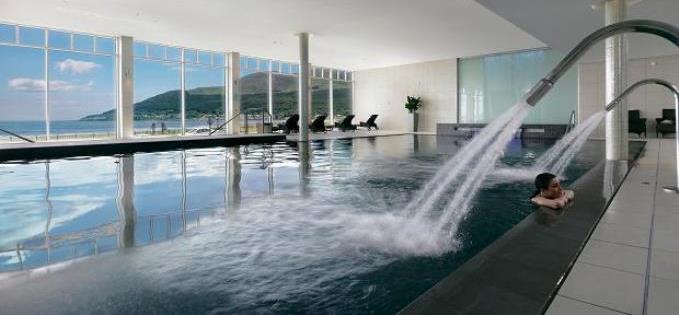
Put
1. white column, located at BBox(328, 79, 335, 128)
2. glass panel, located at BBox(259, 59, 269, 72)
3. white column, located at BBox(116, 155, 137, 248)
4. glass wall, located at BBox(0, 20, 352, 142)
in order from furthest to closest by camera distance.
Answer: glass wall, located at BBox(0, 20, 352, 142) → white column, located at BBox(328, 79, 335, 128) → glass panel, located at BBox(259, 59, 269, 72) → white column, located at BBox(116, 155, 137, 248)

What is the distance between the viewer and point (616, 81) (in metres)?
7.28

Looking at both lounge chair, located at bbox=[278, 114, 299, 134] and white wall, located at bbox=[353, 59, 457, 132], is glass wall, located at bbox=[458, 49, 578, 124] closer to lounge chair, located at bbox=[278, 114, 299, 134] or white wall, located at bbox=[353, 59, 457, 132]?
white wall, located at bbox=[353, 59, 457, 132]

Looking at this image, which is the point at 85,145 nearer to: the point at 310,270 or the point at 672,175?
the point at 310,270

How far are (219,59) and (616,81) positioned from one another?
591 inches

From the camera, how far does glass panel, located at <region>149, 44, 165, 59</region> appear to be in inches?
620

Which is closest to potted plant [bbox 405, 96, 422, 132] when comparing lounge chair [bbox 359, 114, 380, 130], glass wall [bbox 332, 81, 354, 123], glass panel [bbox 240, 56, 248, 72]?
lounge chair [bbox 359, 114, 380, 130]

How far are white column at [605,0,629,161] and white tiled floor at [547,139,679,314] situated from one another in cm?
437

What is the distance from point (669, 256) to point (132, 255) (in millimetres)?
3196

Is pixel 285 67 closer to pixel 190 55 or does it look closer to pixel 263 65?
pixel 263 65

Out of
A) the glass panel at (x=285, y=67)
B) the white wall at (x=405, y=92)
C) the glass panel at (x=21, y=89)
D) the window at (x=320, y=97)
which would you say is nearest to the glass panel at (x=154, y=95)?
the glass panel at (x=21, y=89)

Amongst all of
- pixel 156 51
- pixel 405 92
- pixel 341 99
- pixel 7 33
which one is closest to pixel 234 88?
pixel 156 51

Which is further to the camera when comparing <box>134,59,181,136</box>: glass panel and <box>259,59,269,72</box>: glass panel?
<box>134,59,181,136</box>: glass panel

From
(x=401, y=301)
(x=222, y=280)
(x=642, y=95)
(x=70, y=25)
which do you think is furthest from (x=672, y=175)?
(x=70, y=25)

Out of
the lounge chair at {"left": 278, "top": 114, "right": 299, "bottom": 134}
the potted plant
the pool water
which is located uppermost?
the potted plant
